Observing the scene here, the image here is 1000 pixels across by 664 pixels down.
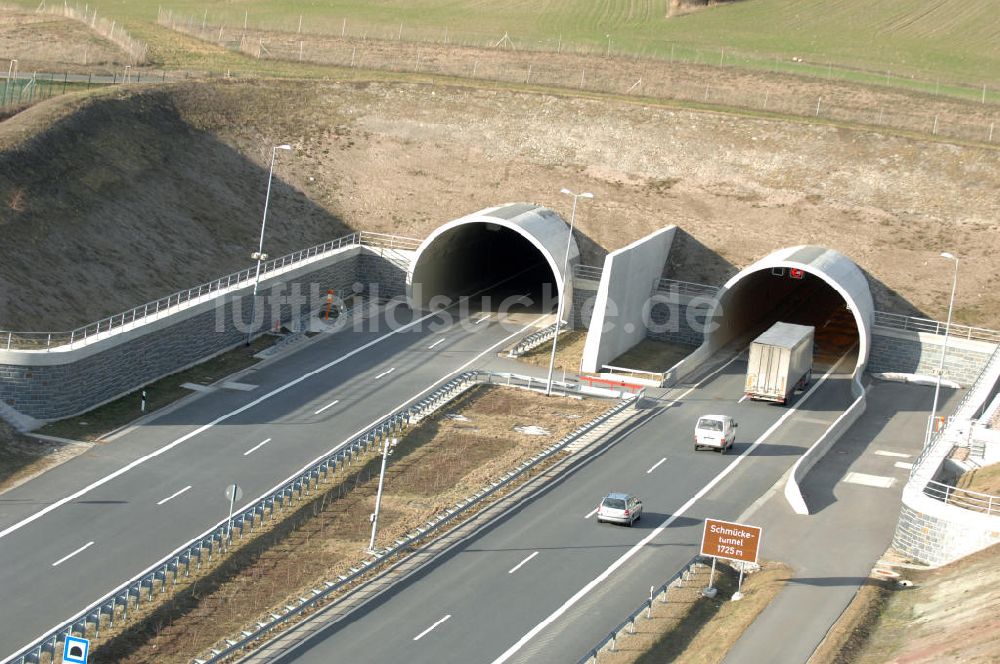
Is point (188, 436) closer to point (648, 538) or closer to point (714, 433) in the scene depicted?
point (648, 538)

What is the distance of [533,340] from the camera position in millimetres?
64250

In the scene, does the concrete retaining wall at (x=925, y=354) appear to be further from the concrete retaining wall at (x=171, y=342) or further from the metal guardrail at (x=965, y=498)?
the concrete retaining wall at (x=171, y=342)

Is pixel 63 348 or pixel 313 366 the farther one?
pixel 313 366

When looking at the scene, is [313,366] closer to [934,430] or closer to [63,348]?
[63,348]

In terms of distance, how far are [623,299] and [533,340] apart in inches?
183

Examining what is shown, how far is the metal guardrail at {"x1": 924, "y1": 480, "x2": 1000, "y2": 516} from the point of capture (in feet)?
133

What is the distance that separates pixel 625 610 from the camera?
36750 mm

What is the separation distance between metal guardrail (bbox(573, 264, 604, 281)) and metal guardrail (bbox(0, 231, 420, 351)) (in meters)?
8.98

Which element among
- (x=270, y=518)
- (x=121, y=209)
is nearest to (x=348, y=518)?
(x=270, y=518)

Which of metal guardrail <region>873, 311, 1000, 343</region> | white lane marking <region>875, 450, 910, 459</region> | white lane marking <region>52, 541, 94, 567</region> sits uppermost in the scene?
metal guardrail <region>873, 311, 1000, 343</region>

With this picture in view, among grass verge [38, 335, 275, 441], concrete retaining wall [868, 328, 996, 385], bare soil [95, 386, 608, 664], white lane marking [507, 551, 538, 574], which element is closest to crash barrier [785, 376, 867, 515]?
concrete retaining wall [868, 328, 996, 385]

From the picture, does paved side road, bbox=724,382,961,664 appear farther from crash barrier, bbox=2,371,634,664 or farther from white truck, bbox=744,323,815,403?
crash barrier, bbox=2,371,634,664

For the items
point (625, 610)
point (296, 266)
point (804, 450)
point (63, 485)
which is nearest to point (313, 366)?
point (296, 266)

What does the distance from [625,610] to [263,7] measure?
285 feet
